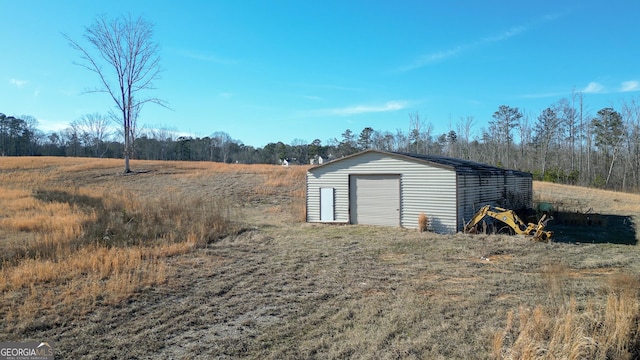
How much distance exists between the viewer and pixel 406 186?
13.2 meters

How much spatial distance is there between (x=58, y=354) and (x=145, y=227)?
8084 millimetres

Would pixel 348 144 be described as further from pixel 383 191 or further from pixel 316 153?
pixel 383 191

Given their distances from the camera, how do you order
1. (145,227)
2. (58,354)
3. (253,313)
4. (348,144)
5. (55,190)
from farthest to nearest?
(348,144) < (55,190) < (145,227) < (253,313) < (58,354)

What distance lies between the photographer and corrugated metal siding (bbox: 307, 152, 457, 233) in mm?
12336

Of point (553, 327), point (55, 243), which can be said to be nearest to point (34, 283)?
point (55, 243)

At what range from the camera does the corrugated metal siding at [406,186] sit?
486 inches

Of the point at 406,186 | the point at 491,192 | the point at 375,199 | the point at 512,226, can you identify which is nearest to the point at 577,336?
the point at 512,226

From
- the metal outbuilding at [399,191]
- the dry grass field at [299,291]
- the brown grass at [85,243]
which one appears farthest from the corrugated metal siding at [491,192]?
the brown grass at [85,243]

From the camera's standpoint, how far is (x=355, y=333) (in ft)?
14.0
